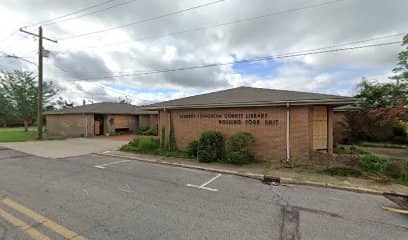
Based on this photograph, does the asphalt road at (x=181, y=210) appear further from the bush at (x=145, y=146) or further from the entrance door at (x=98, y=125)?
the entrance door at (x=98, y=125)

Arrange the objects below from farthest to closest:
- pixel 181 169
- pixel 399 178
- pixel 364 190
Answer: pixel 181 169 < pixel 399 178 < pixel 364 190

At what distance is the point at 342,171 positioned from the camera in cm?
667

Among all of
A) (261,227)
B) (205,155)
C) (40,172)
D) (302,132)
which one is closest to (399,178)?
(302,132)

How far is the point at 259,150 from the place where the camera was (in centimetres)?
879

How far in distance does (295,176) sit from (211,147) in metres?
3.65

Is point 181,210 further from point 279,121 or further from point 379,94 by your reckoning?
point 379,94

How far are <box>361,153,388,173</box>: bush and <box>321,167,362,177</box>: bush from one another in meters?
0.35

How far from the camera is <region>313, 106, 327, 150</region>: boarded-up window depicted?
825 cm

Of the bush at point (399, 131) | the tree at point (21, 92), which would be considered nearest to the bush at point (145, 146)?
the bush at point (399, 131)

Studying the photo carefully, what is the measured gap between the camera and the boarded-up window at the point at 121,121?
2363 cm

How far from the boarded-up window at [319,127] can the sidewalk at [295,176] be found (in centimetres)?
197

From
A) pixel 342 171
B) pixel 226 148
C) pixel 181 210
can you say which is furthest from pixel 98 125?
pixel 342 171

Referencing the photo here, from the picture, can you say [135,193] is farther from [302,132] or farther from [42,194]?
[302,132]

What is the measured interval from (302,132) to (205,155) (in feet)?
13.6
